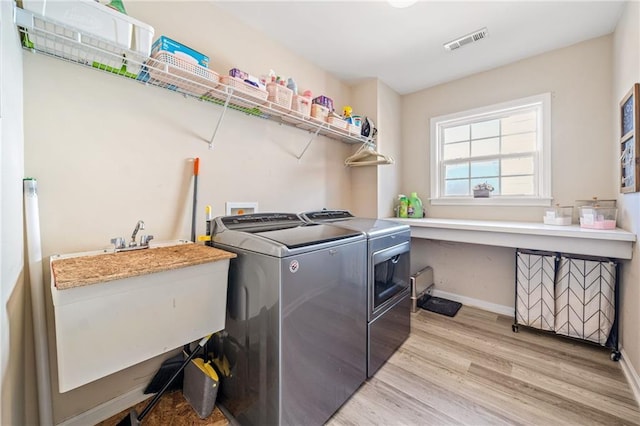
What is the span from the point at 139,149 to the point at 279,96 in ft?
3.08

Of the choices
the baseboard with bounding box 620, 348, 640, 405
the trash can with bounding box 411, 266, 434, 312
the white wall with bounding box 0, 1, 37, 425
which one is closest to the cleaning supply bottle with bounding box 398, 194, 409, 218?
the trash can with bounding box 411, 266, 434, 312

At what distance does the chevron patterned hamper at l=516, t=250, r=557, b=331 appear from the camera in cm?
217

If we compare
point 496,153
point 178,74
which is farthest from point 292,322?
point 496,153

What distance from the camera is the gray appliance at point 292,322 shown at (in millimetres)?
1160

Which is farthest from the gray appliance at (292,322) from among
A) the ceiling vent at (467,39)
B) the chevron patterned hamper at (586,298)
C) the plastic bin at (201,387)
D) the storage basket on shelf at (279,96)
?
the ceiling vent at (467,39)

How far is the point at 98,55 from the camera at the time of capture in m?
1.21

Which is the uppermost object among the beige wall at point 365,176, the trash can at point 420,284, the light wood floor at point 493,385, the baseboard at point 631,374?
the beige wall at point 365,176

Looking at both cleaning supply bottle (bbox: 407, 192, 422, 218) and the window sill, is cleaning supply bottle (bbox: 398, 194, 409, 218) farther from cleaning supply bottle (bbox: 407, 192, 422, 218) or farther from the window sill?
the window sill

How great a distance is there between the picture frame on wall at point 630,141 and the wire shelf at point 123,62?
2.15 metres

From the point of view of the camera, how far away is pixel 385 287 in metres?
Result: 1.91

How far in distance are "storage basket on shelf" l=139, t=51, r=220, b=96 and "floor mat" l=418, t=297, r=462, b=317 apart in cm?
283

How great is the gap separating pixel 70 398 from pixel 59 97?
58.6 inches

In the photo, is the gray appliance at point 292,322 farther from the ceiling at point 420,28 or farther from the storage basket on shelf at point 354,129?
the ceiling at point 420,28

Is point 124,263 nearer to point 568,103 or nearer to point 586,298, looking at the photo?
point 586,298
